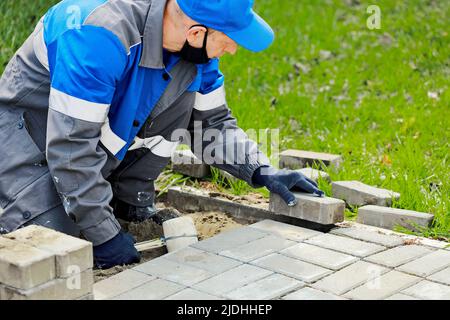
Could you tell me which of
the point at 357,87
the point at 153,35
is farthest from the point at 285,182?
the point at 357,87

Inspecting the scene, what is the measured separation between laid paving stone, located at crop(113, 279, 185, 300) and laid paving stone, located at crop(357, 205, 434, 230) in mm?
1463

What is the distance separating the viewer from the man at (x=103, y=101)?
12.1ft

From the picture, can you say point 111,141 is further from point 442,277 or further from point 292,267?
point 442,277

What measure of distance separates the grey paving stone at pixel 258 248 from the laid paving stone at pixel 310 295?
16.5 inches

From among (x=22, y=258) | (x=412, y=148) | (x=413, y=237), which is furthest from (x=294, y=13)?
(x=22, y=258)

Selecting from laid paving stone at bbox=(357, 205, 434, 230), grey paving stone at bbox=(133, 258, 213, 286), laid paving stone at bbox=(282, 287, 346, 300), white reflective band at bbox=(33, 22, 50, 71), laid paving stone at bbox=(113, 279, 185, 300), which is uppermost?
white reflective band at bbox=(33, 22, 50, 71)

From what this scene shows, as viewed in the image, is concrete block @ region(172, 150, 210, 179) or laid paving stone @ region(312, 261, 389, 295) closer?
laid paving stone @ region(312, 261, 389, 295)

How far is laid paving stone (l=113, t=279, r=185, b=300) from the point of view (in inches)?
133

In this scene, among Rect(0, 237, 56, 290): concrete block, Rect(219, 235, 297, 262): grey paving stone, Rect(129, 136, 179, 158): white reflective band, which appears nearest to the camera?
Rect(0, 237, 56, 290): concrete block

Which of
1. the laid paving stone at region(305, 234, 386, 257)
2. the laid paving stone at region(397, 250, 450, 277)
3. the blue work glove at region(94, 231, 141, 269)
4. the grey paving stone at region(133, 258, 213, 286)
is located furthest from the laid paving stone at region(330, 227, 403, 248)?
the blue work glove at region(94, 231, 141, 269)

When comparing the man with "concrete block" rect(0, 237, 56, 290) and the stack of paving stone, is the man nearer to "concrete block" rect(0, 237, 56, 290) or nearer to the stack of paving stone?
the stack of paving stone

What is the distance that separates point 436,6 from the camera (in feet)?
32.4

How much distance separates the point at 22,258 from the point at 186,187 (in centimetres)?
206

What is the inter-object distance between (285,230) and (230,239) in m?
0.33
